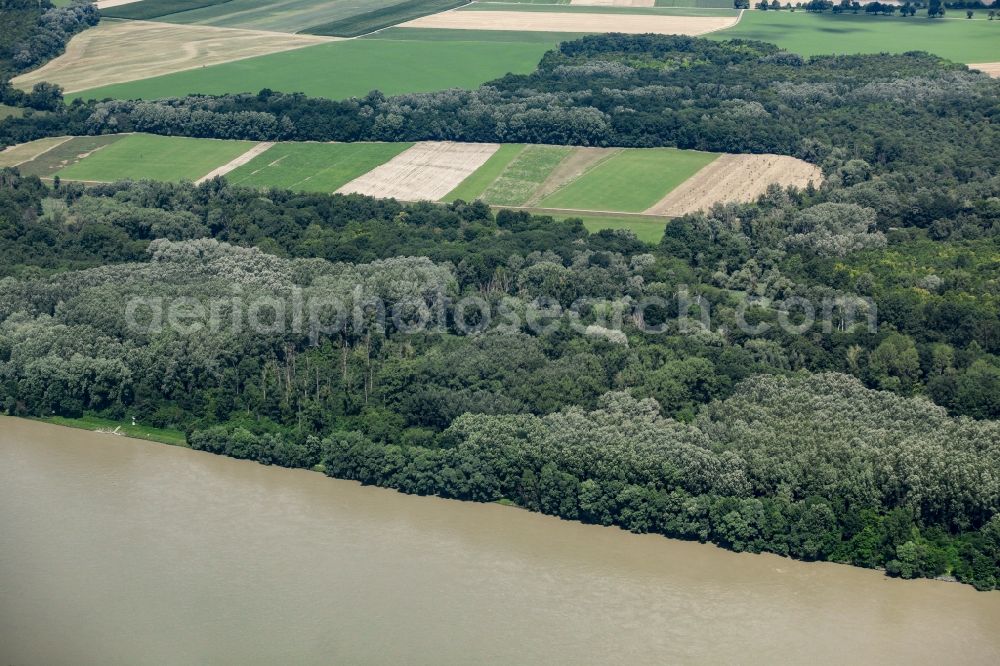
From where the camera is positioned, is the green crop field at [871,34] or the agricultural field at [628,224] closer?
the agricultural field at [628,224]

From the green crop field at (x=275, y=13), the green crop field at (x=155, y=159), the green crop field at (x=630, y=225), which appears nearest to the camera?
the green crop field at (x=630, y=225)

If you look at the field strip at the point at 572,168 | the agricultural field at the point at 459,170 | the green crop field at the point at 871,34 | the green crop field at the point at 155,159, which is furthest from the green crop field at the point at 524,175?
the green crop field at the point at 871,34

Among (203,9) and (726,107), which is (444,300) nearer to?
(726,107)

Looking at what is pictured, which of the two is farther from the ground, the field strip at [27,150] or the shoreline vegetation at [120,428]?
the field strip at [27,150]

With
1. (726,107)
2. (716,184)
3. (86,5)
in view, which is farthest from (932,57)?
(86,5)

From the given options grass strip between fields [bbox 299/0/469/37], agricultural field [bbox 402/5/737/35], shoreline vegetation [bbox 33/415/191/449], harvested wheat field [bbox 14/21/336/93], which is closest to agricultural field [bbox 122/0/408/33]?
grass strip between fields [bbox 299/0/469/37]

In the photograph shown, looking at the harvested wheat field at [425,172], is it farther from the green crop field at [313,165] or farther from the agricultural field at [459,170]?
the green crop field at [313,165]

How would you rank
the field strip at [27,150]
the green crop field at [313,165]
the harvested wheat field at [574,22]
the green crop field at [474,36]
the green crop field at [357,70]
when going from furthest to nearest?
the harvested wheat field at [574,22] < the green crop field at [474,36] < the green crop field at [357,70] < the field strip at [27,150] < the green crop field at [313,165]
